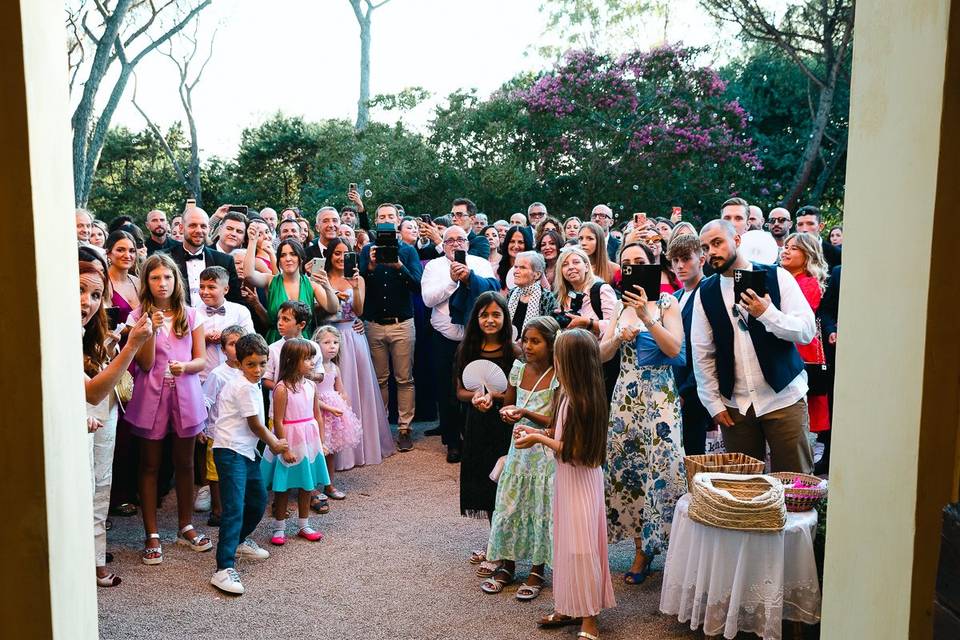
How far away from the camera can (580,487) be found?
454 centimetres

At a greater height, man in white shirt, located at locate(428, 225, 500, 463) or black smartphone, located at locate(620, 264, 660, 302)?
black smartphone, located at locate(620, 264, 660, 302)

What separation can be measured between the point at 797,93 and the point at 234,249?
1346 centimetres

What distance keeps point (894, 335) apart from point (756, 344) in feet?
9.89

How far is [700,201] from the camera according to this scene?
1647 centimetres

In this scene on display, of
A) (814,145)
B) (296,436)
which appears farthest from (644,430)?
(814,145)

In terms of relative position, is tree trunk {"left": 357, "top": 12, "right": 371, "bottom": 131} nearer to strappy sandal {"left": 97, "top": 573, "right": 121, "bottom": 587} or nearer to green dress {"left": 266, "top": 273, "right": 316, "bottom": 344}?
green dress {"left": 266, "top": 273, "right": 316, "bottom": 344}

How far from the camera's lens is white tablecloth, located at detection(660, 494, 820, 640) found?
4188mm

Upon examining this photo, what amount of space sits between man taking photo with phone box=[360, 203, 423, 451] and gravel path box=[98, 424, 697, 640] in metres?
1.73

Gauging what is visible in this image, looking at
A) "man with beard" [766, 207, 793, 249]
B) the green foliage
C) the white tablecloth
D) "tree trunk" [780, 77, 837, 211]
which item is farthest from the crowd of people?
the green foliage

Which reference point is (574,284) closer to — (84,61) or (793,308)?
(793,308)

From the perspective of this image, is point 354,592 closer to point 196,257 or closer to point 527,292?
point 527,292

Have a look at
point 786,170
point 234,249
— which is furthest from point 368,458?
point 786,170

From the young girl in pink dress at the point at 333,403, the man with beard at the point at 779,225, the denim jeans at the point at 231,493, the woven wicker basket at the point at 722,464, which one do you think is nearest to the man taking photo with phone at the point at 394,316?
the young girl in pink dress at the point at 333,403

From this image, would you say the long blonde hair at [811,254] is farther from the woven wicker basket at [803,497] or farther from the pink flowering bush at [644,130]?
the pink flowering bush at [644,130]
